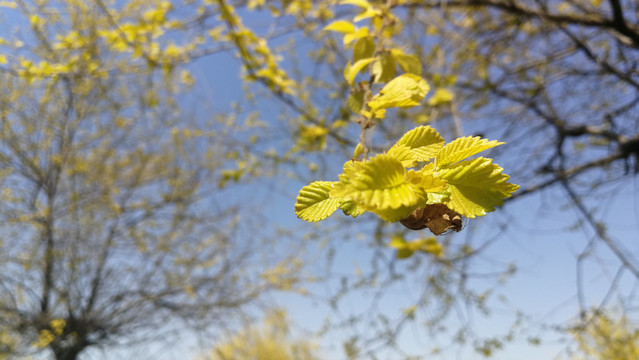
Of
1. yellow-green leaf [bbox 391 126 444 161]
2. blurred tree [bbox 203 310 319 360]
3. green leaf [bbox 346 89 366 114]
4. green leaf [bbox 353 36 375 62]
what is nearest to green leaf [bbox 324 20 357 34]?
green leaf [bbox 353 36 375 62]

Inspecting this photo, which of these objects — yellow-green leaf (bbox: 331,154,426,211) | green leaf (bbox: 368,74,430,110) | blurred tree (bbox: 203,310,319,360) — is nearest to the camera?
yellow-green leaf (bbox: 331,154,426,211)

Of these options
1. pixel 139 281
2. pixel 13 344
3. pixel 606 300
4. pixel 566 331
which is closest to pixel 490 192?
pixel 606 300

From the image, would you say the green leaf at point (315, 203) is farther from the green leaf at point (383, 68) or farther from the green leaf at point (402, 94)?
the green leaf at point (383, 68)

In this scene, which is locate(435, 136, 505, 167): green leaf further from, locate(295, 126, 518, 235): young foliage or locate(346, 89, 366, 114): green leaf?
locate(346, 89, 366, 114): green leaf

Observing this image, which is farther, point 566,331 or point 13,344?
point 13,344

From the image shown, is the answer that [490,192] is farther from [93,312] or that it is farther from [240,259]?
[93,312]

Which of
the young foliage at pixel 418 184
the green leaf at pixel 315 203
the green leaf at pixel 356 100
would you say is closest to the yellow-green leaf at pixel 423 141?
the young foliage at pixel 418 184
